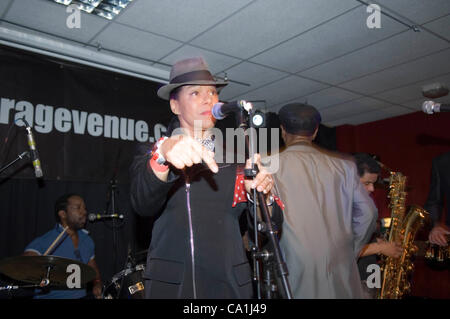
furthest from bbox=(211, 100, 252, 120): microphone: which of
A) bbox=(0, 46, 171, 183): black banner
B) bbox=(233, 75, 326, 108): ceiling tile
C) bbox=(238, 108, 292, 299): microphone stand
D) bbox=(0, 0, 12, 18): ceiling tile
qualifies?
bbox=(233, 75, 326, 108): ceiling tile

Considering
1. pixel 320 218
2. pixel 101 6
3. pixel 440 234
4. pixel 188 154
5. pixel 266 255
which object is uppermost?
pixel 101 6

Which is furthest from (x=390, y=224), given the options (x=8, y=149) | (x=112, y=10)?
(x=8, y=149)

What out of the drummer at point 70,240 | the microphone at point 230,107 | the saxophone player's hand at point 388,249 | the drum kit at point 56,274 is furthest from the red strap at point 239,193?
the drummer at point 70,240

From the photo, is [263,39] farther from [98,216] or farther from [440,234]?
[98,216]

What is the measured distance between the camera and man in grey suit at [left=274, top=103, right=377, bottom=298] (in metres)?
1.86

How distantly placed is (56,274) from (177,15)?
8.95 ft

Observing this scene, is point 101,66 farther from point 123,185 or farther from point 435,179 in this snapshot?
point 435,179

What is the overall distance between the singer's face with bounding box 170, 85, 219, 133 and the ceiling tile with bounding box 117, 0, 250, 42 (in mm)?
1897

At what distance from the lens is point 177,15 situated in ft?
12.2

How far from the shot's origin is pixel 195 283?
1.52 m

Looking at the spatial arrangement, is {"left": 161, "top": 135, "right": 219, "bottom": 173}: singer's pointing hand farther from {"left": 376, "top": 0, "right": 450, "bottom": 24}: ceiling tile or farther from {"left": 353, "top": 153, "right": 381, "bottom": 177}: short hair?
{"left": 376, "top": 0, "right": 450, "bottom": 24}: ceiling tile

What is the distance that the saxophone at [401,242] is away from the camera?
167 inches

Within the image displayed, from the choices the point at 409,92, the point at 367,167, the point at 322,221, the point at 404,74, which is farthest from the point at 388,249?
the point at 409,92

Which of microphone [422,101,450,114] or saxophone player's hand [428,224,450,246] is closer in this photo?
microphone [422,101,450,114]
